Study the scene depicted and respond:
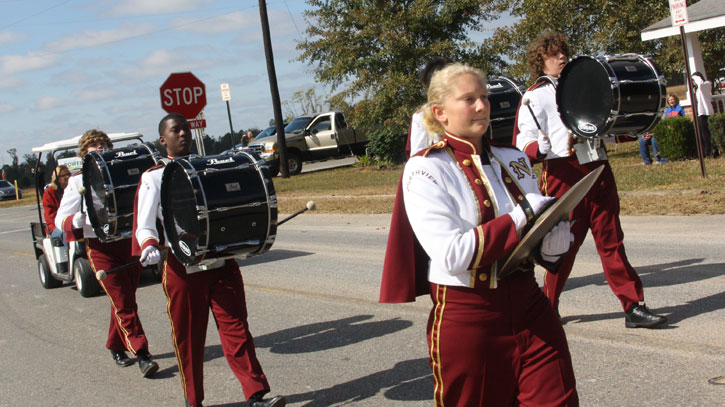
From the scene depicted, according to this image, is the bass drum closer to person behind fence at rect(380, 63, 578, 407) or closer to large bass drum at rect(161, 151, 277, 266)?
large bass drum at rect(161, 151, 277, 266)

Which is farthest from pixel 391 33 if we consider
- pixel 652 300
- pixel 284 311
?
pixel 652 300

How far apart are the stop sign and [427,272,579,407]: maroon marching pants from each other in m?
16.1

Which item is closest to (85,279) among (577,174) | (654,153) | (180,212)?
(180,212)

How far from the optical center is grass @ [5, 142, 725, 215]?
448 inches

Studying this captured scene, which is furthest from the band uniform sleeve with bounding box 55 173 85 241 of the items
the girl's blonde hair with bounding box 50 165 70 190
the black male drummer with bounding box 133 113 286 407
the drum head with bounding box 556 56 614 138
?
the drum head with bounding box 556 56 614 138

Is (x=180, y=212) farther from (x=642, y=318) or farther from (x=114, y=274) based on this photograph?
(x=642, y=318)

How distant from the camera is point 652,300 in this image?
21.2 ft

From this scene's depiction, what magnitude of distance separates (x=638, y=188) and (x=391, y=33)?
11.2 metres

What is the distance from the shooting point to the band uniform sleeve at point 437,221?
2.84 meters

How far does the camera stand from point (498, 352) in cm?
296

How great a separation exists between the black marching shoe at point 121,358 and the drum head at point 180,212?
2.29 m

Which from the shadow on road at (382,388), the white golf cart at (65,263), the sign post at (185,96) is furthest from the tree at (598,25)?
the shadow on road at (382,388)

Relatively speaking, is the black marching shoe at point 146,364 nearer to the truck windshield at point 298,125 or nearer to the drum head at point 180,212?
the drum head at point 180,212

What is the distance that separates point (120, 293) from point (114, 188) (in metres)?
0.89
